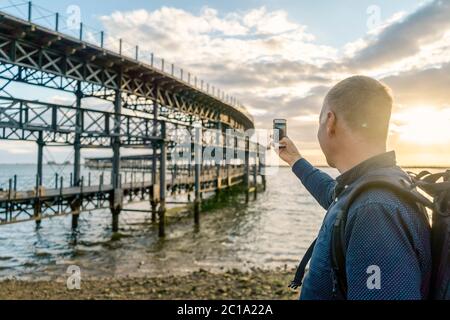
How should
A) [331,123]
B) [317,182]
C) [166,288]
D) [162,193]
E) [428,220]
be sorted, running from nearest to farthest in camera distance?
[428,220] → [331,123] → [317,182] → [166,288] → [162,193]

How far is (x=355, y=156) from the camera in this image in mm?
1995

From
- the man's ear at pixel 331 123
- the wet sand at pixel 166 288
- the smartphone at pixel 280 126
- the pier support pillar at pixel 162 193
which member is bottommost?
the wet sand at pixel 166 288

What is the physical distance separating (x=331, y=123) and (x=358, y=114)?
155mm

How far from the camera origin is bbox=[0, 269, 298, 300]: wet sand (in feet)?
42.2

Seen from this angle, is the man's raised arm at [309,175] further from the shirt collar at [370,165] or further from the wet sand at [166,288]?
the wet sand at [166,288]

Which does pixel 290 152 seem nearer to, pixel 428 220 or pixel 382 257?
pixel 428 220

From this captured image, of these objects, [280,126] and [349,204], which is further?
[280,126]

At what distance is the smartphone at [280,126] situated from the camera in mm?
3369

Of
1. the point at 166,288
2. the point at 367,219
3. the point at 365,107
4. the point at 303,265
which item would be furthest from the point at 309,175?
the point at 166,288

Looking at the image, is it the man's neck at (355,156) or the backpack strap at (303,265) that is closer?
the man's neck at (355,156)

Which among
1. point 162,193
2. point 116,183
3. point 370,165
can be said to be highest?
point 370,165

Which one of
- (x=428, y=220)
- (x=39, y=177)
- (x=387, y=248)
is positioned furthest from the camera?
(x=39, y=177)

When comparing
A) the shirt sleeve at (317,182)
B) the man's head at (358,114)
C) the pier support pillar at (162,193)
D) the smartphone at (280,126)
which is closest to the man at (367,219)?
the man's head at (358,114)

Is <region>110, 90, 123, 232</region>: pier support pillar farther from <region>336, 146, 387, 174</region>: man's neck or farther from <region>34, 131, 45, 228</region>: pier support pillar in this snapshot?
<region>336, 146, 387, 174</region>: man's neck
